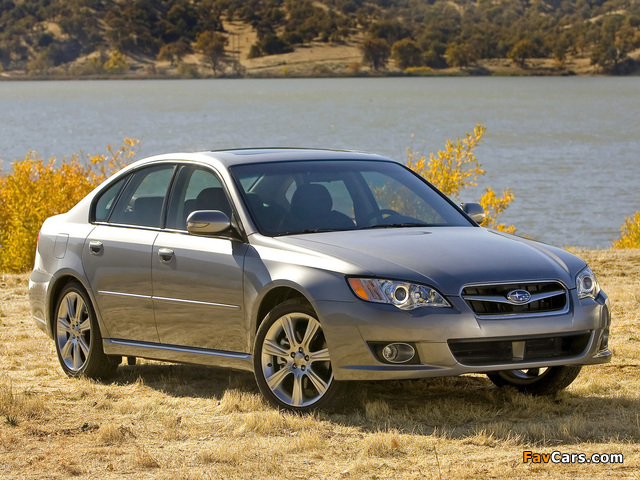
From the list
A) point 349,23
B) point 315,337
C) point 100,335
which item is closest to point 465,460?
point 315,337

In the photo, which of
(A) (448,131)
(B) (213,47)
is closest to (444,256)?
(A) (448,131)

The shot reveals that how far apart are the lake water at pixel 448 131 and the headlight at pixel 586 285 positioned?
2036cm

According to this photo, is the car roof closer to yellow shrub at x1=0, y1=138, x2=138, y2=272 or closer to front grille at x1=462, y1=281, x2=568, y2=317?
front grille at x1=462, y1=281, x2=568, y2=317

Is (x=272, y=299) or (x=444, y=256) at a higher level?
(x=444, y=256)

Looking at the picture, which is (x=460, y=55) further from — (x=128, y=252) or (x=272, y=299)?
(x=272, y=299)

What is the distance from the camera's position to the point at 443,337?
20.5ft

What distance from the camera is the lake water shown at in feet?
120

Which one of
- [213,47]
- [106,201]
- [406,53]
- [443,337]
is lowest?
[406,53]

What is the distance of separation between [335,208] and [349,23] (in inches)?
7155

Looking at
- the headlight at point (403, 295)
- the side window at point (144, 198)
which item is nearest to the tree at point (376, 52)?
the side window at point (144, 198)

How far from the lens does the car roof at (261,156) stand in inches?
301

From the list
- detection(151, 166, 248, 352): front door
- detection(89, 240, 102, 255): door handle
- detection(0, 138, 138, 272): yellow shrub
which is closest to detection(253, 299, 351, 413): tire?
detection(151, 166, 248, 352): front door

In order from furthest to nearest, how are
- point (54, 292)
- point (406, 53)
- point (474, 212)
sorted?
point (406, 53) → point (54, 292) → point (474, 212)

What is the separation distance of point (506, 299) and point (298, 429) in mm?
1285
